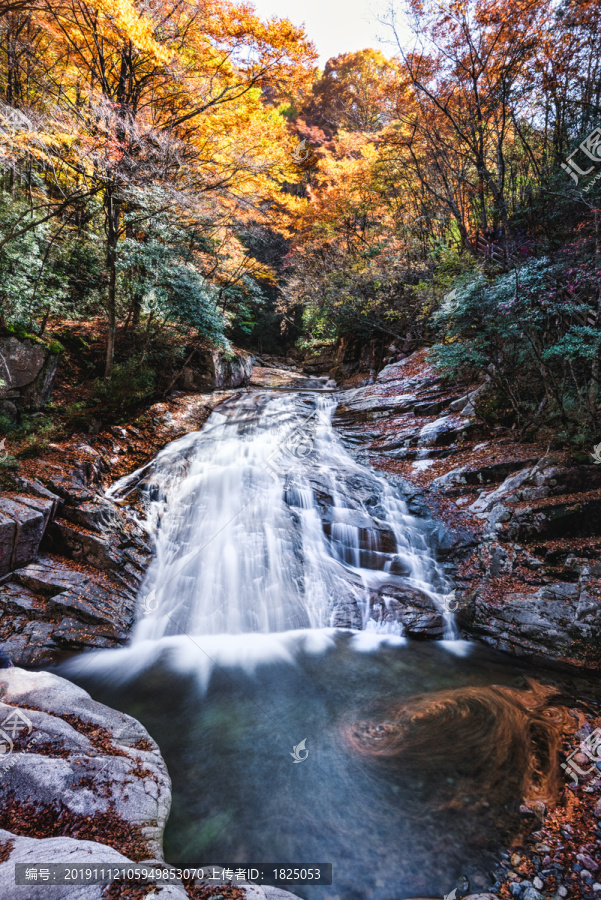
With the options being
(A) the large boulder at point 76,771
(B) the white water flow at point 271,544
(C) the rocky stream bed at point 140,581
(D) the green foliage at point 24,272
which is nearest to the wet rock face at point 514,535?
(C) the rocky stream bed at point 140,581

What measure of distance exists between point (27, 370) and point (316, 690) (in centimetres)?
804

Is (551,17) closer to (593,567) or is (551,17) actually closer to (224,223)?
(224,223)

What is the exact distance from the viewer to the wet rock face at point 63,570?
15.9 feet

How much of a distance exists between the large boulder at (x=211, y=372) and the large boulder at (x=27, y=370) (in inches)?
176

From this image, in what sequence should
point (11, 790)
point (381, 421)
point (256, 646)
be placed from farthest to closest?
point (381, 421) < point (256, 646) < point (11, 790)

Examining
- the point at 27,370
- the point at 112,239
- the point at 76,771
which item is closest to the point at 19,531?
the point at 76,771

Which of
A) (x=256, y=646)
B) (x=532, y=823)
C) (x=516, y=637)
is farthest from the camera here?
Result: (x=256, y=646)

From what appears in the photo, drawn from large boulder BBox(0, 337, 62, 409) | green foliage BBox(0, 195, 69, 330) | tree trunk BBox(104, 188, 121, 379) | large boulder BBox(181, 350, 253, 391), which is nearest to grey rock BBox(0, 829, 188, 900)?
large boulder BBox(0, 337, 62, 409)

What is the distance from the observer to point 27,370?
737cm

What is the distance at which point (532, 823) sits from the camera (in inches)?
110

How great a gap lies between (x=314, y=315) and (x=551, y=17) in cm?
1174

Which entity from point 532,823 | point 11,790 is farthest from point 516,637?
point 11,790

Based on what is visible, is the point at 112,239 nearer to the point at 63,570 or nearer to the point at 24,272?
the point at 24,272

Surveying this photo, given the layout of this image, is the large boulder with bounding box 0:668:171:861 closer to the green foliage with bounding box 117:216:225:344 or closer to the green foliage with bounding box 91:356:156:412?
the green foliage with bounding box 91:356:156:412
